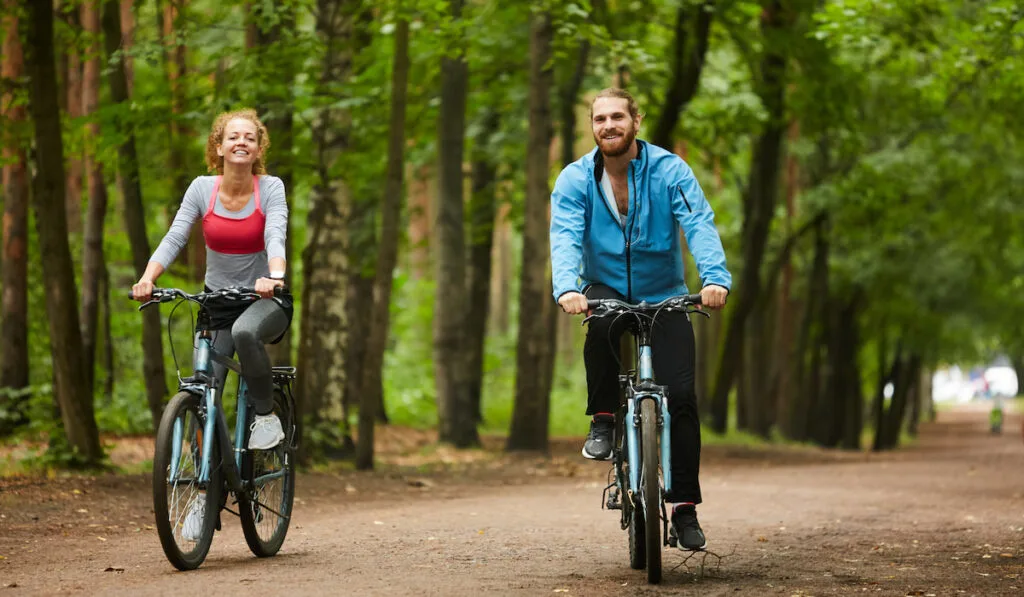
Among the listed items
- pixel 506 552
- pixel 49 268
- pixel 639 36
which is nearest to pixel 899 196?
pixel 639 36

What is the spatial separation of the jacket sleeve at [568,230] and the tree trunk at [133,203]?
698cm

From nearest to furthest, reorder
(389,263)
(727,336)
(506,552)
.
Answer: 1. (506,552)
2. (389,263)
3. (727,336)

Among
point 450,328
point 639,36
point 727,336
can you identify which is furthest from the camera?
point 727,336

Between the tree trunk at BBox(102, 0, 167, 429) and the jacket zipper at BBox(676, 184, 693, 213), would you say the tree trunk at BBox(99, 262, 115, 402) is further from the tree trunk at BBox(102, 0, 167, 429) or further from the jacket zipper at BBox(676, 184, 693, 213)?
the jacket zipper at BBox(676, 184, 693, 213)

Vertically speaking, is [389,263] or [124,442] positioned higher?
[389,263]

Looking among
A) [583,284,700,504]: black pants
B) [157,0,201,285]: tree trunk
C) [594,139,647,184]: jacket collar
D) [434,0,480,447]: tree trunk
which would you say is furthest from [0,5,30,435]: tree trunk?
[583,284,700,504]: black pants

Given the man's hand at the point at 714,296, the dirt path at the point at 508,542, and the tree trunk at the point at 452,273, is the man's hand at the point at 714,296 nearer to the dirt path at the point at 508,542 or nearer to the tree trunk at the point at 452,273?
the dirt path at the point at 508,542

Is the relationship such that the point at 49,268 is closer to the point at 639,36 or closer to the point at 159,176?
the point at 159,176

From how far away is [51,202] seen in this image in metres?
11.4

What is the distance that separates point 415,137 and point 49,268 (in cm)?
939

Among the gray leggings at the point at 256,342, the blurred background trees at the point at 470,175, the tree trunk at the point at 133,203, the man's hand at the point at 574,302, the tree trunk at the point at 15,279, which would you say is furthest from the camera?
the tree trunk at the point at 15,279

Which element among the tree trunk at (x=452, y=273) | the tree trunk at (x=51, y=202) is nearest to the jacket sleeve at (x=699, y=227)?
the tree trunk at (x=51, y=202)

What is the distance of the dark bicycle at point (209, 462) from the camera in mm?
6230

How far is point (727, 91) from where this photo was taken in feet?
79.5
